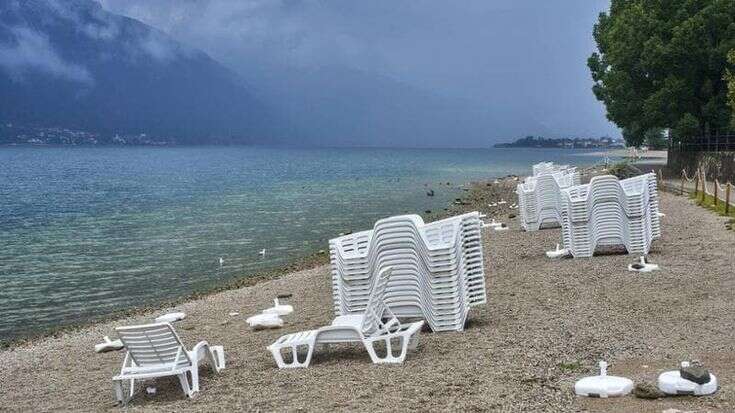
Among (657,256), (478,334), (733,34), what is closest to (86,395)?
(478,334)

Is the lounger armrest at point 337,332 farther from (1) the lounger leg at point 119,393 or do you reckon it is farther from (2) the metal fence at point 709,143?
(2) the metal fence at point 709,143

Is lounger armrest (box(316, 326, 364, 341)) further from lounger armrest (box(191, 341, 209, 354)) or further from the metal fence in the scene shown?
the metal fence

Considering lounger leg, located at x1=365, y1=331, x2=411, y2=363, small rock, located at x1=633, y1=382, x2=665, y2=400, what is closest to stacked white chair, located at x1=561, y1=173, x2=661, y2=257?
lounger leg, located at x1=365, y1=331, x2=411, y2=363

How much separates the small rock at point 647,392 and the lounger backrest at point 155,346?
4.68 metres

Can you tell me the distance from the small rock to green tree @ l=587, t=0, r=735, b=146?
38.0 m

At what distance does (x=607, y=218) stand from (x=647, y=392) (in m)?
9.75

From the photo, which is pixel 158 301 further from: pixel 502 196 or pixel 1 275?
pixel 502 196

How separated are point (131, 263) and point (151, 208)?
25.4 meters

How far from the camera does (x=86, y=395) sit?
9391 millimetres

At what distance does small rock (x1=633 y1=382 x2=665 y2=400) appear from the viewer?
6.85 m

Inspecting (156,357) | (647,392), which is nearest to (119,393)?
(156,357)

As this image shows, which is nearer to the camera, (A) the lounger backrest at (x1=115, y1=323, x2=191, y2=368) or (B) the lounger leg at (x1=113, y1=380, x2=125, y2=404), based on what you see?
(A) the lounger backrest at (x1=115, y1=323, x2=191, y2=368)

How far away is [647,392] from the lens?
22.6ft

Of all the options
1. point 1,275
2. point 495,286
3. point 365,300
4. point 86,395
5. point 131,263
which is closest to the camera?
point 86,395
